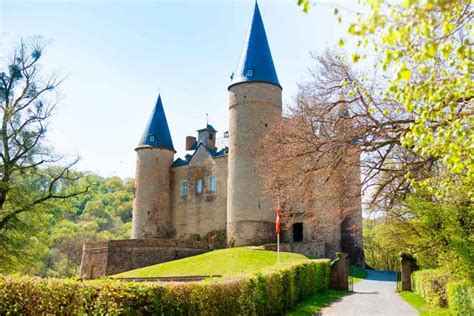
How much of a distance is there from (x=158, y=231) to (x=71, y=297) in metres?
36.4

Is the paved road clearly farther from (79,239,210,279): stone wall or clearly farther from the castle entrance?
(79,239,210,279): stone wall

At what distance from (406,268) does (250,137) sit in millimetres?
16330

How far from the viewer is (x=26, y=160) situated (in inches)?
896

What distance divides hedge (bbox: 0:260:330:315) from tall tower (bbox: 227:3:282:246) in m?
23.8

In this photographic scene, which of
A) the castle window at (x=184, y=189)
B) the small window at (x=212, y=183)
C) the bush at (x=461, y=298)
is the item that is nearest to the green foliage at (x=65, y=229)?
the castle window at (x=184, y=189)

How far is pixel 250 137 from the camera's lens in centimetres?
3609

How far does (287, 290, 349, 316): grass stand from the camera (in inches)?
583

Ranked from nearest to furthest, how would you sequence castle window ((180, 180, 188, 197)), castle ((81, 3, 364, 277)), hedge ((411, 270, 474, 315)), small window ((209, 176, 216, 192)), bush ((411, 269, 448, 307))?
hedge ((411, 270, 474, 315)), bush ((411, 269, 448, 307)), castle ((81, 3, 364, 277)), small window ((209, 176, 216, 192)), castle window ((180, 180, 188, 197))

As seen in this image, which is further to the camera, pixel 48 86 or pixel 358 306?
pixel 48 86

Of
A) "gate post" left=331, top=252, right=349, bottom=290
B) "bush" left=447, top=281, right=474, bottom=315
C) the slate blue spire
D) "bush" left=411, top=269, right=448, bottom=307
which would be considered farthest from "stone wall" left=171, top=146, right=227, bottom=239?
"bush" left=447, top=281, right=474, bottom=315

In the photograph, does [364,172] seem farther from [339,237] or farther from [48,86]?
[339,237]

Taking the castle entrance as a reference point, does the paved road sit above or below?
below

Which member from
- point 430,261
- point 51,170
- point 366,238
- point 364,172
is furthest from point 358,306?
point 366,238

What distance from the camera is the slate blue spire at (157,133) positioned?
44.0 meters
